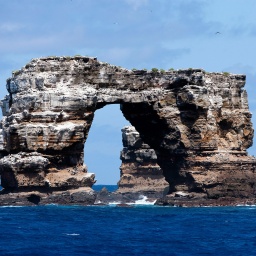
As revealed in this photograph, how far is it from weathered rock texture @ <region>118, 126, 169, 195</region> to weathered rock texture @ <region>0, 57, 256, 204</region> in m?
26.5

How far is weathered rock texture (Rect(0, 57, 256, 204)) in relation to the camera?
97312mm

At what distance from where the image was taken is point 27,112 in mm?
97500

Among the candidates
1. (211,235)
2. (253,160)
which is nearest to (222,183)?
(253,160)

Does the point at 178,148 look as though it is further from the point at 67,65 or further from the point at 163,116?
the point at 67,65

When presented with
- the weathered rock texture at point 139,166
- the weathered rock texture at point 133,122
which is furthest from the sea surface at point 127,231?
the weathered rock texture at point 139,166

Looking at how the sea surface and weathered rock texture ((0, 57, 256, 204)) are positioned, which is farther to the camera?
weathered rock texture ((0, 57, 256, 204))

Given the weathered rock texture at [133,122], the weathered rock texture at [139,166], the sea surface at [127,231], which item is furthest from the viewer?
the weathered rock texture at [139,166]

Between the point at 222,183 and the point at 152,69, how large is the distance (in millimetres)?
13978

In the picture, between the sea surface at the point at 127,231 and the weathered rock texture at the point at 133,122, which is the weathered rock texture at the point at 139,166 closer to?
the weathered rock texture at the point at 133,122

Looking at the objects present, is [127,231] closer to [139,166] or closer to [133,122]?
[133,122]

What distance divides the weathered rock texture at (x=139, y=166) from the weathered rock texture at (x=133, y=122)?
86.9 feet

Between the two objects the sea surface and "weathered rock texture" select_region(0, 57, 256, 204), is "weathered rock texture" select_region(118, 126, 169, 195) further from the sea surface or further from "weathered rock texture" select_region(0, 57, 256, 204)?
the sea surface

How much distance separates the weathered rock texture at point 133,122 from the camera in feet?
319

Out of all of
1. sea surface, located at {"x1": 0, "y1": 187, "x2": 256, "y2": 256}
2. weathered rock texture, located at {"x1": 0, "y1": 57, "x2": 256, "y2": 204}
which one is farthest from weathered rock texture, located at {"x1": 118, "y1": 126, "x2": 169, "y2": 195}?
sea surface, located at {"x1": 0, "y1": 187, "x2": 256, "y2": 256}
